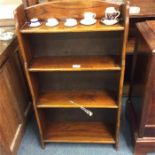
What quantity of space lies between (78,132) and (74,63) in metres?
0.63

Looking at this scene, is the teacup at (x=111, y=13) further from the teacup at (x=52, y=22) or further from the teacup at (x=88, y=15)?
the teacup at (x=52, y=22)

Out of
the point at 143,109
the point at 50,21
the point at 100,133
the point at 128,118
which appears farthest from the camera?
the point at 128,118

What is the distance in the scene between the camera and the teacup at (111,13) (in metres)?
1.18

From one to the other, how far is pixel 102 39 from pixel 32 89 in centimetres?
56

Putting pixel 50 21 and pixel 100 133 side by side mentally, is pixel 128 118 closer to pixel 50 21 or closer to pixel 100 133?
pixel 100 133

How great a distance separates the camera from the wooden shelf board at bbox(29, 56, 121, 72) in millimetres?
1270

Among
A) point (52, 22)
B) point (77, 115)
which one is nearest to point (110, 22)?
point (52, 22)

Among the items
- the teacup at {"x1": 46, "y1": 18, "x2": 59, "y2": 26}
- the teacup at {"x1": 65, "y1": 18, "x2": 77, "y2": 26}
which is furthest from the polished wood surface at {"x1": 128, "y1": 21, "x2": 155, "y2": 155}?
the teacup at {"x1": 46, "y1": 18, "x2": 59, "y2": 26}

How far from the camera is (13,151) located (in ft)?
5.06

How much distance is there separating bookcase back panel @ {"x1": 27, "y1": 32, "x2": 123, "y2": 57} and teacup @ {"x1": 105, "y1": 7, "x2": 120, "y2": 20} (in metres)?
0.13

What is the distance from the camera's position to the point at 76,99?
58.3 inches

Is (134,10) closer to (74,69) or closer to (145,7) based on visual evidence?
(145,7)

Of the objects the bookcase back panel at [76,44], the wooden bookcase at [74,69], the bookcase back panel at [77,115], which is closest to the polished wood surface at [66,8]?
the wooden bookcase at [74,69]

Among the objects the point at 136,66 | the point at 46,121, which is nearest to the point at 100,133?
the point at 46,121
